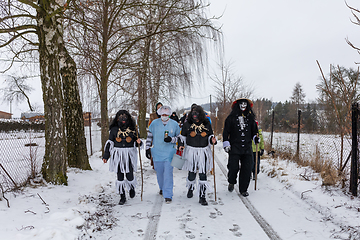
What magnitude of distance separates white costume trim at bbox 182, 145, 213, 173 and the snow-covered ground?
66 centimetres

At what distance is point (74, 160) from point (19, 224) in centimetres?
330

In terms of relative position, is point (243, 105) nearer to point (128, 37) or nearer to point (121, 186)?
point (121, 186)

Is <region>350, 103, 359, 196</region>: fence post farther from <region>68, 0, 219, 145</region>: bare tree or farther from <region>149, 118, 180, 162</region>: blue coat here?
<region>68, 0, 219, 145</region>: bare tree

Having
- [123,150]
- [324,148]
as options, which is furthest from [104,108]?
[324,148]

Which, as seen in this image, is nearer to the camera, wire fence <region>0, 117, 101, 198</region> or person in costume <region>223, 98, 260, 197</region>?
wire fence <region>0, 117, 101, 198</region>

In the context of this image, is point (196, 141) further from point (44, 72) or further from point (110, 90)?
point (110, 90)

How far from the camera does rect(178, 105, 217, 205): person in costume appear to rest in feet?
15.7

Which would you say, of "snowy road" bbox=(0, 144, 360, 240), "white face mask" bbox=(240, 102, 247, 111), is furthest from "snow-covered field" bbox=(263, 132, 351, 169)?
"white face mask" bbox=(240, 102, 247, 111)

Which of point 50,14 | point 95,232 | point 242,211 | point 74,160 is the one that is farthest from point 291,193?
point 50,14

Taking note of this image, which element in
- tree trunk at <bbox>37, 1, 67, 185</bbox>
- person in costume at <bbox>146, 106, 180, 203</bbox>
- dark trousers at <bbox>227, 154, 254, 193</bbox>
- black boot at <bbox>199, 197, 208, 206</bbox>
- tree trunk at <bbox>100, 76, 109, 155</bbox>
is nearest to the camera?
black boot at <bbox>199, 197, 208, 206</bbox>

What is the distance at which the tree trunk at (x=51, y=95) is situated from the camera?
15.1 feet

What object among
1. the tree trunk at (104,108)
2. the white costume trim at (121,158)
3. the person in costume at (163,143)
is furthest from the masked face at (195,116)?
the tree trunk at (104,108)

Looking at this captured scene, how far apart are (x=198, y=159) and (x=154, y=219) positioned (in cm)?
148

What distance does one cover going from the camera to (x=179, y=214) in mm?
4023
